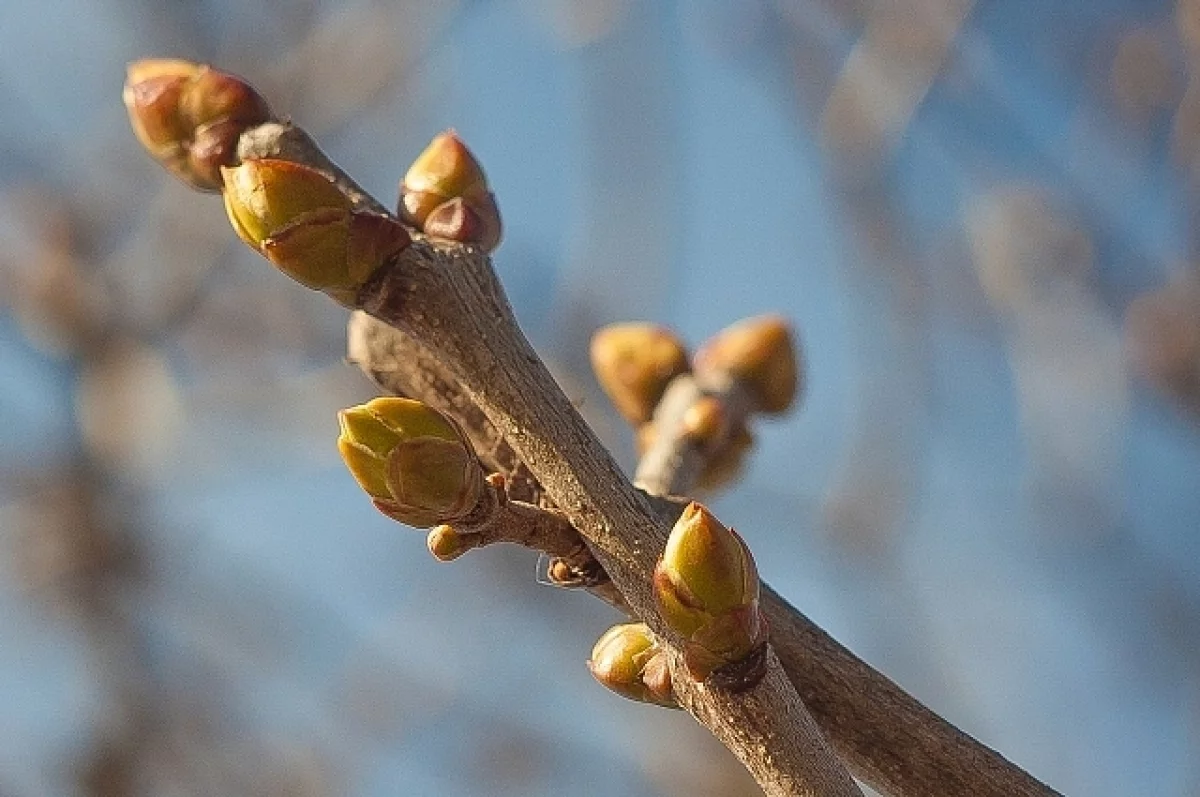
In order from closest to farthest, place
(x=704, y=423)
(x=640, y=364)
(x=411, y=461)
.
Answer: (x=411, y=461) → (x=704, y=423) → (x=640, y=364)

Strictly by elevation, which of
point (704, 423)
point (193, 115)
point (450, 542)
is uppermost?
point (704, 423)

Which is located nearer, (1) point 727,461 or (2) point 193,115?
(2) point 193,115

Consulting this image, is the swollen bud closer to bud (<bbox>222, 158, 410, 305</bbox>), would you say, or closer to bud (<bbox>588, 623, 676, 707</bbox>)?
bud (<bbox>222, 158, 410, 305</bbox>)

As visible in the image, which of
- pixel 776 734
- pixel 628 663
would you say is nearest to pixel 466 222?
pixel 628 663

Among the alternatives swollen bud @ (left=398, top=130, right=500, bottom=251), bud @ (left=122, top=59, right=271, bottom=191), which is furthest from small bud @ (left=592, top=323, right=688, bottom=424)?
bud @ (left=122, top=59, right=271, bottom=191)

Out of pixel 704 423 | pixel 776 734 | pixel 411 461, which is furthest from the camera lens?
pixel 704 423

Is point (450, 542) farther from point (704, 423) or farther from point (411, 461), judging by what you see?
point (704, 423)

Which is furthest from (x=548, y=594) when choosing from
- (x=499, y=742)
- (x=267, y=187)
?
(x=267, y=187)

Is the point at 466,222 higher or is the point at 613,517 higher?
the point at 466,222
